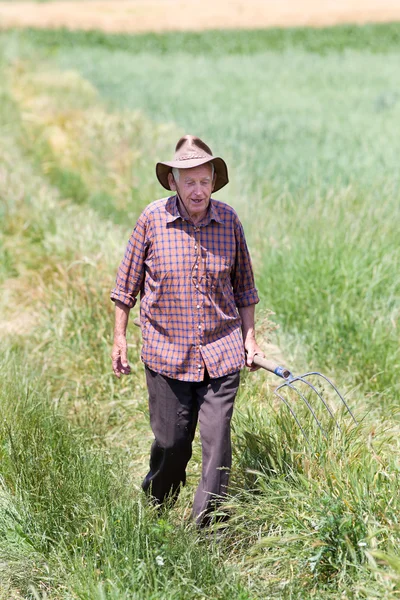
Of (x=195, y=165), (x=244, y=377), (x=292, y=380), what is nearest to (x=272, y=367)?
(x=292, y=380)

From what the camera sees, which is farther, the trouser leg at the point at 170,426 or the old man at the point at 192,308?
the trouser leg at the point at 170,426

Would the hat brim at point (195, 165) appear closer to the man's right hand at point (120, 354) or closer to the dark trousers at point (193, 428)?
the man's right hand at point (120, 354)

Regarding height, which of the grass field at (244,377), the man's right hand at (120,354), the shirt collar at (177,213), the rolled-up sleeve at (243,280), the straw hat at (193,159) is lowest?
the grass field at (244,377)

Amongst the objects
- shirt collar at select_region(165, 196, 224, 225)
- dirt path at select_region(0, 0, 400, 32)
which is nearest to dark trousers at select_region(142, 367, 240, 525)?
shirt collar at select_region(165, 196, 224, 225)

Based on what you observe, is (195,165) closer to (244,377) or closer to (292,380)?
Answer: (292,380)

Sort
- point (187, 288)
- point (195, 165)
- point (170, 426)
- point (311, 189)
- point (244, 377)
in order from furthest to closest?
point (311, 189) < point (244, 377) < point (170, 426) < point (187, 288) < point (195, 165)

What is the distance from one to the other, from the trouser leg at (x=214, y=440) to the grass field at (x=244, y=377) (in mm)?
119

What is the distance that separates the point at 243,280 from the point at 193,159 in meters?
0.63

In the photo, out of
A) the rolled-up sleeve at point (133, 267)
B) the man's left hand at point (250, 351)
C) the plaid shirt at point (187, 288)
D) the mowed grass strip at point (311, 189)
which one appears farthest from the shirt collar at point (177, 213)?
the mowed grass strip at point (311, 189)

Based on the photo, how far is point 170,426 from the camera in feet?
11.8

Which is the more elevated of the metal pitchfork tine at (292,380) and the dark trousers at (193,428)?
the metal pitchfork tine at (292,380)

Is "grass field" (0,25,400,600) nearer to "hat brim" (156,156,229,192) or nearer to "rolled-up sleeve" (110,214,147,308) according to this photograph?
"rolled-up sleeve" (110,214,147,308)

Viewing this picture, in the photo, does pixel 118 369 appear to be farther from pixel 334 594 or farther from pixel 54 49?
pixel 54 49

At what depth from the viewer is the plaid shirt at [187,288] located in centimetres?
347
